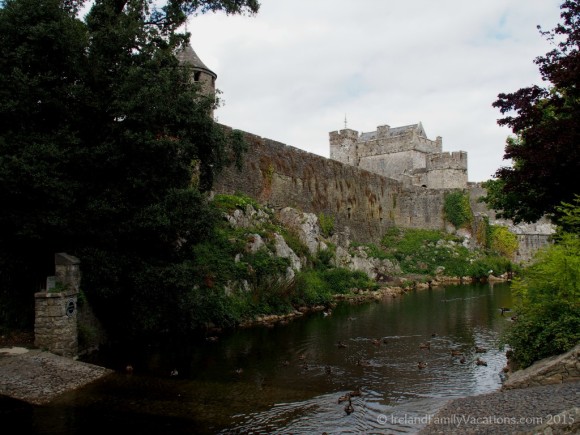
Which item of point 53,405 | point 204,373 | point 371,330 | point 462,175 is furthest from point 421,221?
point 53,405

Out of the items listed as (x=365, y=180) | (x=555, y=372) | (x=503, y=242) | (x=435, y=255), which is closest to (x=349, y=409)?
(x=555, y=372)

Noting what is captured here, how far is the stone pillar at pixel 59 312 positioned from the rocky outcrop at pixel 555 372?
1055 cm

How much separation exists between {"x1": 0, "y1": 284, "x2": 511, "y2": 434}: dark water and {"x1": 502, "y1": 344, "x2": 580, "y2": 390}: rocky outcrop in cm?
155

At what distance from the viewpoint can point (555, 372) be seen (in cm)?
1062

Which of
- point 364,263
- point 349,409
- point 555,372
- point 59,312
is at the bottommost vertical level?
point 349,409

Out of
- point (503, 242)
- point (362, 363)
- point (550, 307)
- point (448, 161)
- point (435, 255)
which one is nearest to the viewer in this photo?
point (550, 307)

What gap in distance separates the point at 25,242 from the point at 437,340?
12.8 m

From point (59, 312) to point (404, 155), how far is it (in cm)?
5505

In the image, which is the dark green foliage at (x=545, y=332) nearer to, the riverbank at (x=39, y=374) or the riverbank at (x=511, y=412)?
the riverbank at (x=511, y=412)

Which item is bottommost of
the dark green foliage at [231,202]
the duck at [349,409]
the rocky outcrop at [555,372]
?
the duck at [349,409]

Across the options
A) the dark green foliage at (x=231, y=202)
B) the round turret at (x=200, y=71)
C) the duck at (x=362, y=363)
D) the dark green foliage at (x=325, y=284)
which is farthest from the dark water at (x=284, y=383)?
the round turret at (x=200, y=71)

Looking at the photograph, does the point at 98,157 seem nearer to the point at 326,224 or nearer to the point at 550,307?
the point at 550,307

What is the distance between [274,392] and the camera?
41.6 ft

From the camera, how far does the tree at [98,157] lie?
1496 centimetres
